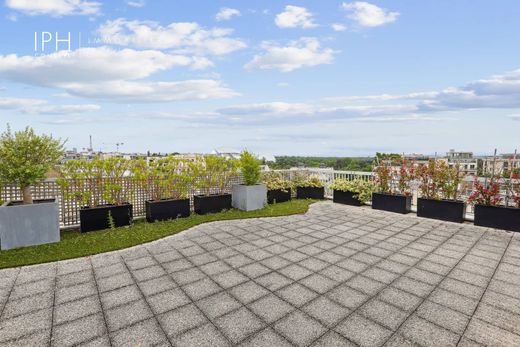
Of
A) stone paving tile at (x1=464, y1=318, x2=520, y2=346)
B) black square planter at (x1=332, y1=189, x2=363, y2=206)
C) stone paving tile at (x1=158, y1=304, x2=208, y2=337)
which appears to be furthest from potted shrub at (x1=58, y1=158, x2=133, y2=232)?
black square planter at (x1=332, y1=189, x2=363, y2=206)

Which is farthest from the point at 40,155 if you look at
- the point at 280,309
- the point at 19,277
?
the point at 280,309

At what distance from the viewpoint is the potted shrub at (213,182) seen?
6.50 m

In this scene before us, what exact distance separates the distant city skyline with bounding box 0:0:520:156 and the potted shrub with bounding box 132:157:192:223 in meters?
1.41

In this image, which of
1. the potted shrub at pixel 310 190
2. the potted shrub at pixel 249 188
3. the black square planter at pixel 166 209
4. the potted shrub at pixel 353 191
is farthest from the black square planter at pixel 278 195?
the black square planter at pixel 166 209

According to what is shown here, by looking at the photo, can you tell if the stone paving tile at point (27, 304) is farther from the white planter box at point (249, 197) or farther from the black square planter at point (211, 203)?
the white planter box at point (249, 197)

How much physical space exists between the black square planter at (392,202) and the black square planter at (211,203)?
4.04 m

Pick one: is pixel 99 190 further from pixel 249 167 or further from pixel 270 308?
pixel 270 308

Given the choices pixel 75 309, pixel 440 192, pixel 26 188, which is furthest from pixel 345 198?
pixel 26 188

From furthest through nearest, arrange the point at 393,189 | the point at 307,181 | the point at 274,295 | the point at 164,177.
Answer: the point at 307,181 → the point at 393,189 → the point at 164,177 → the point at 274,295

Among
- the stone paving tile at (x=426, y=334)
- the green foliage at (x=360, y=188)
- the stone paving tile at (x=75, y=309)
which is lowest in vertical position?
the stone paving tile at (x=75, y=309)

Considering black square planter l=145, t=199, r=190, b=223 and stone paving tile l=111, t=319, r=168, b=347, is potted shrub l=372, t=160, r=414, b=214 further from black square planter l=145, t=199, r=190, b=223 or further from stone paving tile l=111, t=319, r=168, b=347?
stone paving tile l=111, t=319, r=168, b=347

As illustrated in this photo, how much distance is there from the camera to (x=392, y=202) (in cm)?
664

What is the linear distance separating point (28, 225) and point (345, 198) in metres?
7.31

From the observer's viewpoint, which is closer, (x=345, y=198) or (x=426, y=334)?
(x=426, y=334)
